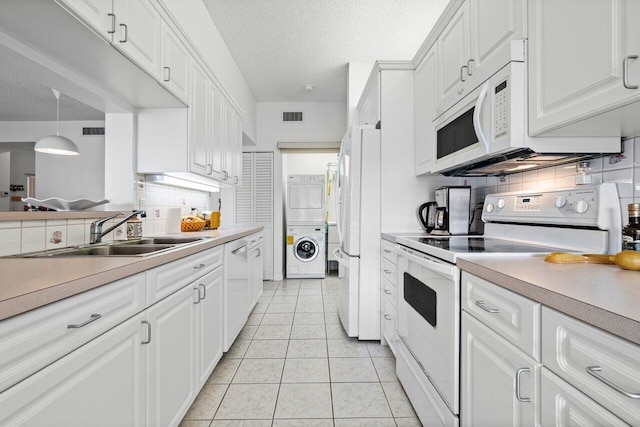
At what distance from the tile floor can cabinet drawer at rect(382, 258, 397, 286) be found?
1.93 ft

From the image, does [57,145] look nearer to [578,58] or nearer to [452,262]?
[452,262]

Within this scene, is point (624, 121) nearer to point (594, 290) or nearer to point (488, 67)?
point (488, 67)

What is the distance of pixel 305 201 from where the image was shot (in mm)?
4961

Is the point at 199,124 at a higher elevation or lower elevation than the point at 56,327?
higher

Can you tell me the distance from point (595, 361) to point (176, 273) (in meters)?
1.43

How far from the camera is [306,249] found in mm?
4938

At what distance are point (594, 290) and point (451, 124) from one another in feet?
4.59

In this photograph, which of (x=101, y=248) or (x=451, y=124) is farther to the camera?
(x=451, y=124)

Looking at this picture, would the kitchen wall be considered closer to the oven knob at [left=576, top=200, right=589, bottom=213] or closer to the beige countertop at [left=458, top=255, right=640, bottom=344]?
the oven knob at [left=576, top=200, right=589, bottom=213]

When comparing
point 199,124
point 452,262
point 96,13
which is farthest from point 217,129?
point 452,262

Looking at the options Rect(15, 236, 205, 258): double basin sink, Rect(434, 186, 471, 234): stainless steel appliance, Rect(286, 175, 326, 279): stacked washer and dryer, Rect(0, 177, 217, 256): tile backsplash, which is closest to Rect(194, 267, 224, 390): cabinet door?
Rect(15, 236, 205, 258): double basin sink

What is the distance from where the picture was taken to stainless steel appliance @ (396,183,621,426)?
1.18 m

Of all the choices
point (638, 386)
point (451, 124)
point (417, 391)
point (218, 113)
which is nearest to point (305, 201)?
point (218, 113)

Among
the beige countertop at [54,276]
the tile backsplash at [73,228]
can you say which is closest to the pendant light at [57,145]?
the tile backsplash at [73,228]
